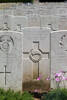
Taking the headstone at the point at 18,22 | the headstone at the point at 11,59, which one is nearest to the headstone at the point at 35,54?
the headstone at the point at 11,59

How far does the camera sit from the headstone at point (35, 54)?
19.4 ft

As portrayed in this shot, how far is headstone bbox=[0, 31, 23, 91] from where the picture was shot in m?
5.50

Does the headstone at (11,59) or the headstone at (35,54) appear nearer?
the headstone at (11,59)

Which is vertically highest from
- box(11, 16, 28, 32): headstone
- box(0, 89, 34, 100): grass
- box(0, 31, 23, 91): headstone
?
box(11, 16, 28, 32): headstone

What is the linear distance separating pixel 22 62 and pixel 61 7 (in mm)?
9688

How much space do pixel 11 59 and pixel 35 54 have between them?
0.55 m

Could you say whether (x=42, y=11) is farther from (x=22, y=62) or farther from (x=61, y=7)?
(x=22, y=62)

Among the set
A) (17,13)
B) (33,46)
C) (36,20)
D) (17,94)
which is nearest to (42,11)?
(17,13)

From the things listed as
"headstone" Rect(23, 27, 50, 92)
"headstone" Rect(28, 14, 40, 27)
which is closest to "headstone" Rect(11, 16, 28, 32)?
"headstone" Rect(28, 14, 40, 27)

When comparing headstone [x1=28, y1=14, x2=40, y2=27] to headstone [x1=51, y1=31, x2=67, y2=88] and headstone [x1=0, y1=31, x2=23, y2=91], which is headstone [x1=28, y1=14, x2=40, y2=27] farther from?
headstone [x1=0, y1=31, x2=23, y2=91]

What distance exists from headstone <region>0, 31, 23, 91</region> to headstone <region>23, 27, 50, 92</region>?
1.32 ft

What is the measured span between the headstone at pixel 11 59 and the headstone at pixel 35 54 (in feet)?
1.32

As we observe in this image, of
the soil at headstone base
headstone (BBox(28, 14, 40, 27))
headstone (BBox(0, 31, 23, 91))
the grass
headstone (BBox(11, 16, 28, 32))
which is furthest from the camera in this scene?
headstone (BBox(28, 14, 40, 27))

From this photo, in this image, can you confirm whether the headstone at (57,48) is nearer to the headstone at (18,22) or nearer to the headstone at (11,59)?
the headstone at (11,59)
